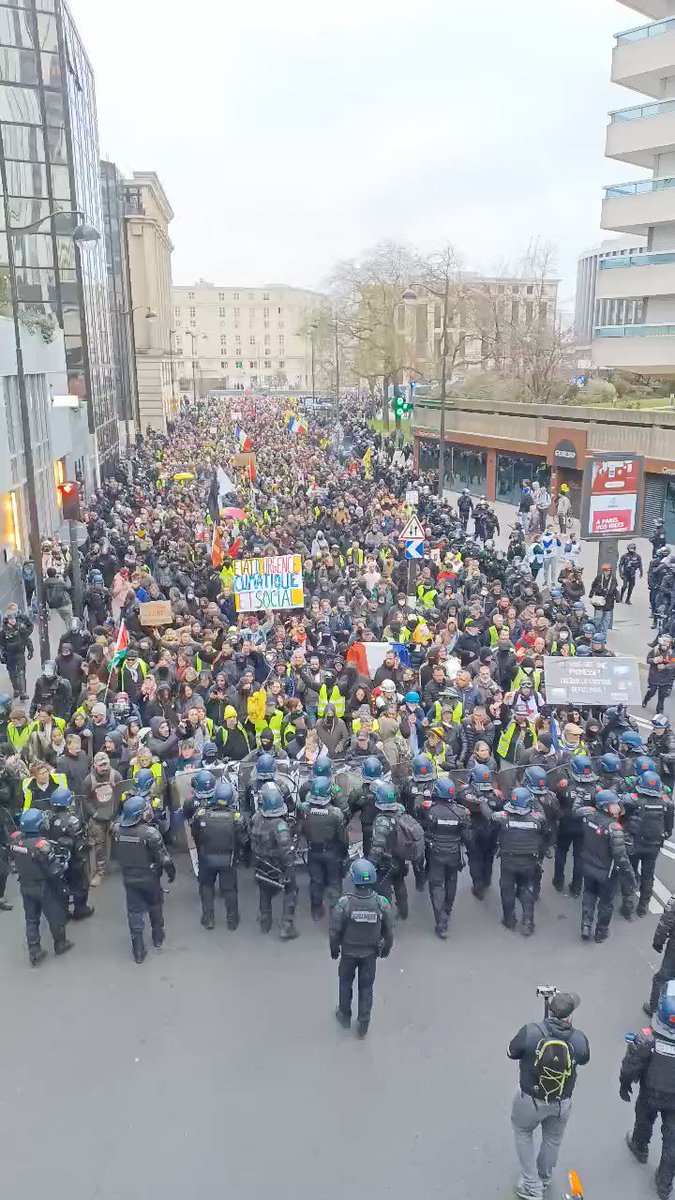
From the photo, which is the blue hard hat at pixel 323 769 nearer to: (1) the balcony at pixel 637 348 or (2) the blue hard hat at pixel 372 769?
(2) the blue hard hat at pixel 372 769

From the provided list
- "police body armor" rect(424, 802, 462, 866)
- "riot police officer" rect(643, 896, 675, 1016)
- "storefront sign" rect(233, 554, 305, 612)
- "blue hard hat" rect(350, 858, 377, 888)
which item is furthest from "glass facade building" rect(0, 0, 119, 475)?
"riot police officer" rect(643, 896, 675, 1016)

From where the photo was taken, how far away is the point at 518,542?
19578mm

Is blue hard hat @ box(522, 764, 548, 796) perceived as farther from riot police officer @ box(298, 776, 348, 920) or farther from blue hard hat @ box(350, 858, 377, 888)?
blue hard hat @ box(350, 858, 377, 888)

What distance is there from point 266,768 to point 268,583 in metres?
5.98

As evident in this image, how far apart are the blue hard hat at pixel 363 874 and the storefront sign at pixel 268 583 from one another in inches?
306

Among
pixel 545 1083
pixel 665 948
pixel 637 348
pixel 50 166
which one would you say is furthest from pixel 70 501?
pixel 637 348

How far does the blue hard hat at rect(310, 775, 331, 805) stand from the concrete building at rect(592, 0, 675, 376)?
3491 cm

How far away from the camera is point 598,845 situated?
7176 mm

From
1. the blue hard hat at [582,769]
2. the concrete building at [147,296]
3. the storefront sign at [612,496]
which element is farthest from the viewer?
the concrete building at [147,296]

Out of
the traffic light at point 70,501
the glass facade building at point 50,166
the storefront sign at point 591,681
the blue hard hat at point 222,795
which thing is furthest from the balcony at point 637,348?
the blue hard hat at point 222,795

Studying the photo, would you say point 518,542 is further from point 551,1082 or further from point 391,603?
point 551,1082

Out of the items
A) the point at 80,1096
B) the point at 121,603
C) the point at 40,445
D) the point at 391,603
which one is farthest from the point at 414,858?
the point at 40,445

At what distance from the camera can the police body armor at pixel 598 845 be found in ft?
23.3

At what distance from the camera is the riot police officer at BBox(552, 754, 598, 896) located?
304 inches
